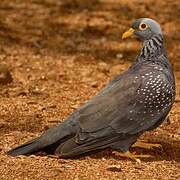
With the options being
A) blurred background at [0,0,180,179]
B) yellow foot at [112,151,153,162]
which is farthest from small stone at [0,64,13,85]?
yellow foot at [112,151,153,162]

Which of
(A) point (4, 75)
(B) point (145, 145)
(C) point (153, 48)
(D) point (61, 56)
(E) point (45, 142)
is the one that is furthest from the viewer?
(D) point (61, 56)

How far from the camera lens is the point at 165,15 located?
48.7ft

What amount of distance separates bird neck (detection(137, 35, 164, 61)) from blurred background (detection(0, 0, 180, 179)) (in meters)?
1.12

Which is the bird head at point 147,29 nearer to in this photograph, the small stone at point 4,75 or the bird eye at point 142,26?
the bird eye at point 142,26

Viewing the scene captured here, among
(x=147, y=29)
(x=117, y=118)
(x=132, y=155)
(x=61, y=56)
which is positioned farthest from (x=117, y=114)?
(x=61, y=56)

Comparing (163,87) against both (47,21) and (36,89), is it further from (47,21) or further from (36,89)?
(47,21)

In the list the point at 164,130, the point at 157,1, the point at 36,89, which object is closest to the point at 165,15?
the point at 157,1

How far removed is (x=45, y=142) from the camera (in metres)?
7.31

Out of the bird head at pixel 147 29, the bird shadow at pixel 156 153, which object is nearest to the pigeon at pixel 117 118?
the bird shadow at pixel 156 153

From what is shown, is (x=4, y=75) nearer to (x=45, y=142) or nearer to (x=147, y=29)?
(x=147, y=29)

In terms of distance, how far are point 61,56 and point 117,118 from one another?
538cm

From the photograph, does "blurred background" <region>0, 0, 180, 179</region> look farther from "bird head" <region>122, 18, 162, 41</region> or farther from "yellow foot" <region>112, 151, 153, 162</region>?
"bird head" <region>122, 18, 162, 41</region>

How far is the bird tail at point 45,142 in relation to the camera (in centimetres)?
729

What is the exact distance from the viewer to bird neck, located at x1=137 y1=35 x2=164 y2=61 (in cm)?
790
